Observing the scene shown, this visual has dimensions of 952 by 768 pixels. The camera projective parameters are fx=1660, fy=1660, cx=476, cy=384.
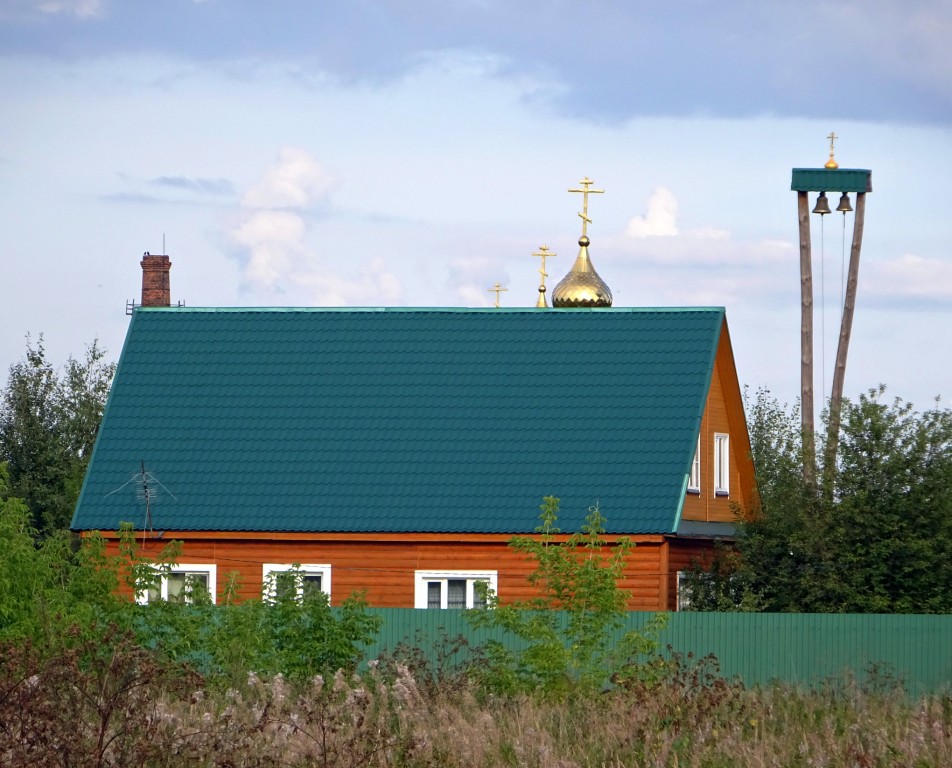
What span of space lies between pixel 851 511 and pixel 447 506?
6593mm

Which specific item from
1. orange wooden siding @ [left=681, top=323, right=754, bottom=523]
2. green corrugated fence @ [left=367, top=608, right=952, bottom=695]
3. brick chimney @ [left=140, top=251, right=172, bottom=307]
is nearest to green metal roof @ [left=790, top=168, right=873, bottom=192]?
orange wooden siding @ [left=681, top=323, right=754, bottom=523]

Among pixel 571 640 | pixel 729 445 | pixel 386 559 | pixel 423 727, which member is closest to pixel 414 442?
pixel 386 559

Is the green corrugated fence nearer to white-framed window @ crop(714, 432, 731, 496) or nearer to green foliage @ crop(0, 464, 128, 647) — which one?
green foliage @ crop(0, 464, 128, 647)

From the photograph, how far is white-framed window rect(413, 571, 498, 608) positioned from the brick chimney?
108ft

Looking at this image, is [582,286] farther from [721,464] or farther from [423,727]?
[423,727]

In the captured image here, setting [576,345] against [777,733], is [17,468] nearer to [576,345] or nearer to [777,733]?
[576,345]

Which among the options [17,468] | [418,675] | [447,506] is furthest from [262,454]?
[17,468]

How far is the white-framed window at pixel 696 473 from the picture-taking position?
2847 cm

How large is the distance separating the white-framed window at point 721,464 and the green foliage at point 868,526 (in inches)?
162

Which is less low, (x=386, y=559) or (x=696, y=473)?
(x=696, y=473)

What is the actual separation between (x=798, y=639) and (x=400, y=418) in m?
8.95

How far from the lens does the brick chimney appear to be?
191 feet

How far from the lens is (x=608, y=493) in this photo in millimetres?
27266

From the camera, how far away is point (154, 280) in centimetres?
5866
